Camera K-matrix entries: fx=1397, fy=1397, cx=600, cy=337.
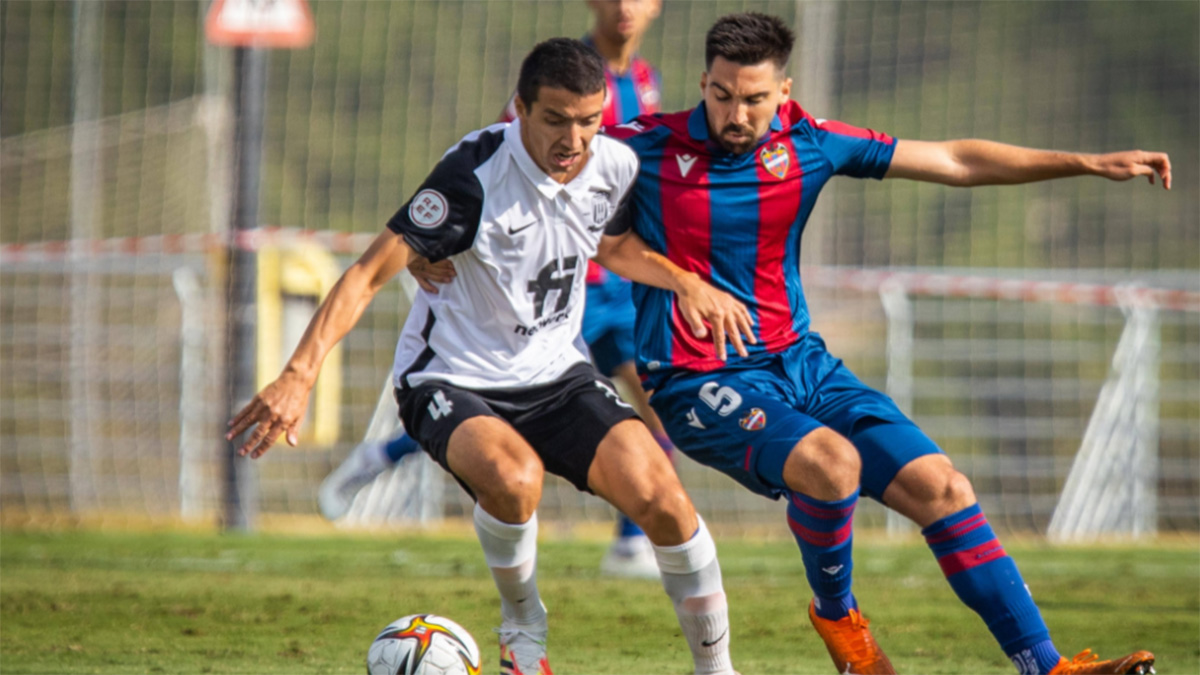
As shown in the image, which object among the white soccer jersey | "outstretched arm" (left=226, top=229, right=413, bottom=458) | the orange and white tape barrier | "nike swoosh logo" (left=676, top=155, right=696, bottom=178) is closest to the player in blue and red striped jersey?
"nike swoosh logo" (left=676, top=155, right=696, bottom=178)

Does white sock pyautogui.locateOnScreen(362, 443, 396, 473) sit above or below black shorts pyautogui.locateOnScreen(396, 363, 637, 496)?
below

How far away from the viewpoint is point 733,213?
4566mm

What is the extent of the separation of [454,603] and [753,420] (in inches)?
91.0

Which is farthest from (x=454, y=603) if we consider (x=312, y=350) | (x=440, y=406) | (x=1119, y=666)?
(x=1119, y=666)

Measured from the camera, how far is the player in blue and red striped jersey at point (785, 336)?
4.04 meters

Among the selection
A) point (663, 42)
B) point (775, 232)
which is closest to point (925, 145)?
point (775, 232)

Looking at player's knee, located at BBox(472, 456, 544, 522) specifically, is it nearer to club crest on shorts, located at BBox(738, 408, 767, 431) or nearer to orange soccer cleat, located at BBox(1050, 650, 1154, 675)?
club crest on shorts, located at BBox(738, 408, 767, 431)

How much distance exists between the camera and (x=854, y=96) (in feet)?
53.3

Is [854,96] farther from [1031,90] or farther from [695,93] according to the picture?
[1031,90]

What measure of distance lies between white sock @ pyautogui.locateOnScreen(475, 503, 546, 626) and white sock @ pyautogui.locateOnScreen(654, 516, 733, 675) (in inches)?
18.1

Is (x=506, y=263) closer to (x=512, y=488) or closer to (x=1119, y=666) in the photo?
(x=512, y=488)

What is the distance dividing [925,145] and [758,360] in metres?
0.94

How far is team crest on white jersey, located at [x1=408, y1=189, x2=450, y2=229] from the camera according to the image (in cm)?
418

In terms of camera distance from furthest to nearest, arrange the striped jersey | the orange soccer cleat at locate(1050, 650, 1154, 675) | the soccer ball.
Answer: the striped jersey
the soccer ball
the orange soccer cleat at locate(1050, 650, 1154, 675)
